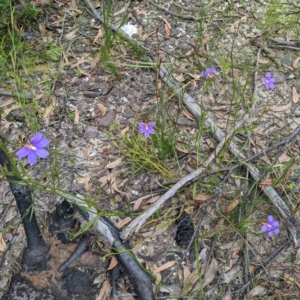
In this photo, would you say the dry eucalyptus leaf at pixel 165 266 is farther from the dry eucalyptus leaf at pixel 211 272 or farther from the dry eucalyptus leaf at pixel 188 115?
the dry eucalyptus leaf at pixel 188 115

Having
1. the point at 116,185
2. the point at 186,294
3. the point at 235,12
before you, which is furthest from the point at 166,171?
the point at 235,12

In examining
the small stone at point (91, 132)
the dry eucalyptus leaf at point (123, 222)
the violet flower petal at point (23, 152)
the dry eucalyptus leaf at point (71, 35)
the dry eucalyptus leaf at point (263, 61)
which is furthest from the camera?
the dry eucalyptus leaf at point (71, 35)

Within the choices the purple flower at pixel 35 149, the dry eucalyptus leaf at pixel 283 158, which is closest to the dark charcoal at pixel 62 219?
the purple flower at pixel 35 149

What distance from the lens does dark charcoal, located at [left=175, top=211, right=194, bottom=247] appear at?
6.55ft

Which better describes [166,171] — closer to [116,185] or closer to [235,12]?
[116,185]

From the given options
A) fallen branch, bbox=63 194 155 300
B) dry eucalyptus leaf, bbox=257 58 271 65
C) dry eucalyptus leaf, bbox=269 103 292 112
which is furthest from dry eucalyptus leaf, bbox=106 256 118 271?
dry eucalyptus leaf, bbox=257 58 271 65

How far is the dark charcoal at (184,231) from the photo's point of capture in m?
2.00

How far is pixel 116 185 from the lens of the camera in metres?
2.19

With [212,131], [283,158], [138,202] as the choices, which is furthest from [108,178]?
[283,158]

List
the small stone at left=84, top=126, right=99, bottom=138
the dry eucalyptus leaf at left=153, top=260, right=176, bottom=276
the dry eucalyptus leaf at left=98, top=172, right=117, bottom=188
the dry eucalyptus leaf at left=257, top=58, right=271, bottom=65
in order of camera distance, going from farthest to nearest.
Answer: the dry eucalyptus leaf at left=257, top=58, right=271, bottom=65 → the small stone at left=84, top=126, right=99, bottom=138 → the dry eucalyptus leaf at left=98, top=172, right=117, bottom=188 → the dry eucalyptus leaf at left=153, top=260, right=176, bottom=276

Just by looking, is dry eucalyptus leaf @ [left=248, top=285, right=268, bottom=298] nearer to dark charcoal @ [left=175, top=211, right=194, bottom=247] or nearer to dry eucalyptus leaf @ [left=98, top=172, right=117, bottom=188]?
dark charcoal @ [left=175, top=211, right=194, bottom=247]

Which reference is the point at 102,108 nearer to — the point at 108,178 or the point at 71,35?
the point at 108,178

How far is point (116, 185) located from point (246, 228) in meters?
0.76

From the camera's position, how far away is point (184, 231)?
6.62ft
